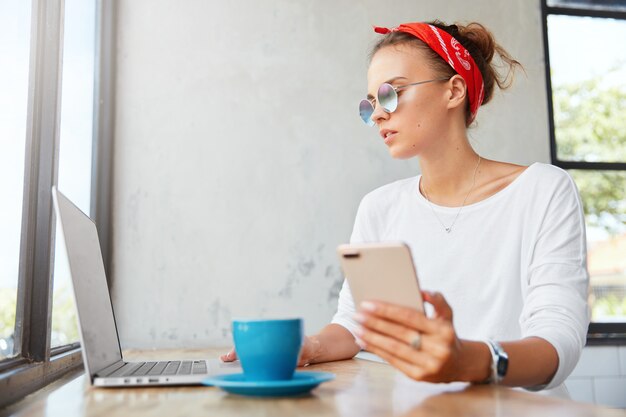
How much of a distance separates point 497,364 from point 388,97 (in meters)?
0.82

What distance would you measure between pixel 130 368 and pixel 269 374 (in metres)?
0.41

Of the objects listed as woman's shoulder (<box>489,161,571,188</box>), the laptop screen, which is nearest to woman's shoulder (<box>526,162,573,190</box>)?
woman's shoulder (<box>489,161,571,188</box>)

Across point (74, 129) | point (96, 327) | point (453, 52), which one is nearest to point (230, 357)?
point (96, 327)

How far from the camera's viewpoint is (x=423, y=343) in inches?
29.3

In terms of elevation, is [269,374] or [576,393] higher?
[269,374]

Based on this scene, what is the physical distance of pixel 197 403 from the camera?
2.43 feet

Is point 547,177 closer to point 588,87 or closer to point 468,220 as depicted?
point 468,220

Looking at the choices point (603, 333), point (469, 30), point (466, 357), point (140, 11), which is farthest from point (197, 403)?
point (603, 333)

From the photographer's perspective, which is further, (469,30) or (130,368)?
(469,30)

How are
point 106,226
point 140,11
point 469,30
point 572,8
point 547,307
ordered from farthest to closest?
point 572,8, point 140,11, point 106,226, point 469,30, point 547,307

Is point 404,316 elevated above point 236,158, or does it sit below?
below

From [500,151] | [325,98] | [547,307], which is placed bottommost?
[547,307]

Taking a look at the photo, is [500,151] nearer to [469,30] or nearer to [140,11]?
[469,30]

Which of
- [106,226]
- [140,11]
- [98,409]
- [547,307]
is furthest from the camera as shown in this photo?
[140,11]
